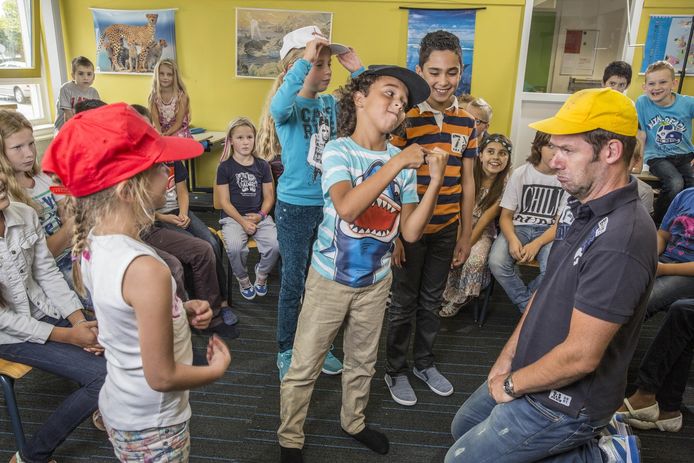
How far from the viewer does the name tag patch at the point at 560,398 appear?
1.26 meters

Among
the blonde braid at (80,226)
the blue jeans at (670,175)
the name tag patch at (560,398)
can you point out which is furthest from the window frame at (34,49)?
the blue jeans at (670,175)

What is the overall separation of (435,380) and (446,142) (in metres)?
1.20

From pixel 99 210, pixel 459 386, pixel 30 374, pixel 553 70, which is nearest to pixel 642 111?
pixel 553 70

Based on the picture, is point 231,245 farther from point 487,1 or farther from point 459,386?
point 487,1

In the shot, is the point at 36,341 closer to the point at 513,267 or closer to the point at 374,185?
the point at 374,185

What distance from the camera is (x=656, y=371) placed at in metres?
2.23

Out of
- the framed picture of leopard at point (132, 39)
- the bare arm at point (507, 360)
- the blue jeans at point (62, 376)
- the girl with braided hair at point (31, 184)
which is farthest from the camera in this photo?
the framed picture of leopard at point (132, 39)

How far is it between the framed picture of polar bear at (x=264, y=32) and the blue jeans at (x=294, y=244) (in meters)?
3.68

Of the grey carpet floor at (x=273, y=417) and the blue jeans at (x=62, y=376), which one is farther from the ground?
the blue jeans at (x=62, y=376)

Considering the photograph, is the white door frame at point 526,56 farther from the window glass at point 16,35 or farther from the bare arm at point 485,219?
the window glass at point 16,35

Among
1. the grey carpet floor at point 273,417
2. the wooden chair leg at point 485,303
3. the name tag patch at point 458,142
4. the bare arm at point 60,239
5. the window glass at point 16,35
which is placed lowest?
the grey carpet floor at point 273,417

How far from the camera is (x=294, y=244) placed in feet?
7.28

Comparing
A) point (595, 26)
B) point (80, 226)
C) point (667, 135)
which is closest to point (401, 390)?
point (80, 226)

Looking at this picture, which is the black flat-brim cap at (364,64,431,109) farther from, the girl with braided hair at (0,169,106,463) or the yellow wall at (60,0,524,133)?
the yellow wall at (60,0,524,133)
